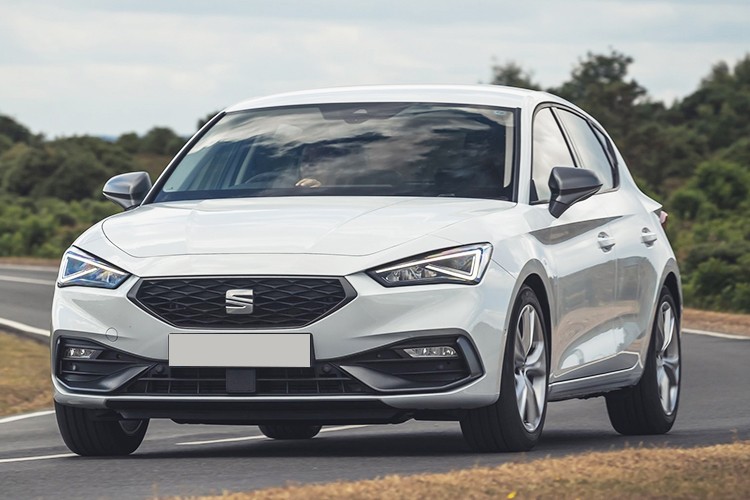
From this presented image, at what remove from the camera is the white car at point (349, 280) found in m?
7.49

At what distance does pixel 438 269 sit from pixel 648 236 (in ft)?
9.58

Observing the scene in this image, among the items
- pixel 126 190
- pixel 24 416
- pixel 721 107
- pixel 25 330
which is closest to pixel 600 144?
pixel 126 190

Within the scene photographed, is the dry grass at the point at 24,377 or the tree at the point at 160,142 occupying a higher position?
the dry grass at the point at 24,377

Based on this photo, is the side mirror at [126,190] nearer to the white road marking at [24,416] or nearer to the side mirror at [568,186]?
the side mirror at [568,186]

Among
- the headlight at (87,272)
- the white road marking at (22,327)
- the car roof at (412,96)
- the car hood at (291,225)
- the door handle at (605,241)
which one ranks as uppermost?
the car roof at (412,96)

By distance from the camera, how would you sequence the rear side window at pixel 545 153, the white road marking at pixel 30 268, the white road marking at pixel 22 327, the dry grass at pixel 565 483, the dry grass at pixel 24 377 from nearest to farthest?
the dry grass at pixel 565 483 < the rear side window at pixel 545 153 < the dry grass at pixel 24 377 < the white road marking at pixel 22 327 < the white road marking at pixel 30 268

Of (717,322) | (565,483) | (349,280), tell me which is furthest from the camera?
(717,322)

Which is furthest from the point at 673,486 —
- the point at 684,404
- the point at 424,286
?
the point at 684,404

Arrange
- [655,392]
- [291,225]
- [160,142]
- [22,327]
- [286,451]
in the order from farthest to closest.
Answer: [160,142] → [22,327] → [655,392] → [286,451] → [291,225]

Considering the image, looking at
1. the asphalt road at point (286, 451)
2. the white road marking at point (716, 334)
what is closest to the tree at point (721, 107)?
the white road marking at point (716, 334)

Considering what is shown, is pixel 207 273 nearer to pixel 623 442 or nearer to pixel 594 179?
pixel 594 179

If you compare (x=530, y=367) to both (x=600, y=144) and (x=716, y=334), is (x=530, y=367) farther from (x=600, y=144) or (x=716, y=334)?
(x=716, y=334)

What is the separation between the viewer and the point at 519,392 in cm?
795

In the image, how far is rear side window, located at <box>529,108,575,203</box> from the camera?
8.80 m
